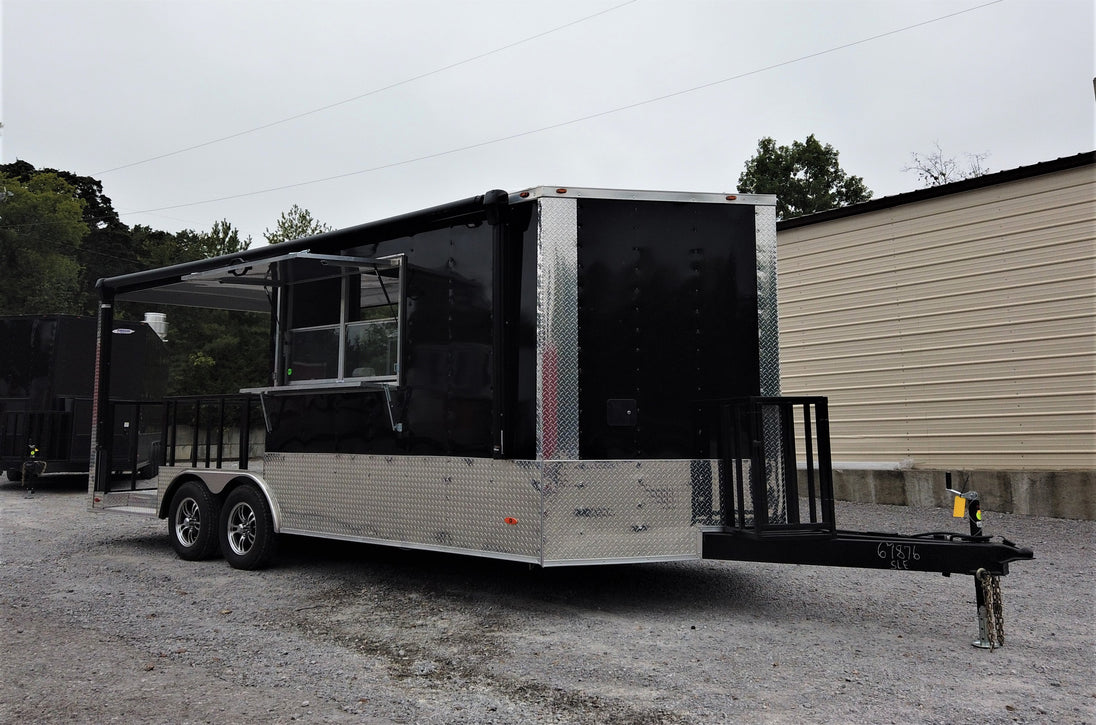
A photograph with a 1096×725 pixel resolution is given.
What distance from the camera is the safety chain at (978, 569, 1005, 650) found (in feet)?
15.0

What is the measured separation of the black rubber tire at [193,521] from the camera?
7.21 meters

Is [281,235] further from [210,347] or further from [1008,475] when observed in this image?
[1008,475]

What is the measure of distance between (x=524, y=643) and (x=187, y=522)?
433cm

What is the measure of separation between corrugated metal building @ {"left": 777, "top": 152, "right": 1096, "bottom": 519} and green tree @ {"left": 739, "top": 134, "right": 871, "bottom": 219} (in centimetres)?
2296

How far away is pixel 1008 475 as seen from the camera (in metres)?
9.49

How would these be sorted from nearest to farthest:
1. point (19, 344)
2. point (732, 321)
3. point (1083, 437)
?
point (732, 321)
point (1083, 437)
point (19, 344)

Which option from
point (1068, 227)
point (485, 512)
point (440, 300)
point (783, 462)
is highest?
point (1068, 227)

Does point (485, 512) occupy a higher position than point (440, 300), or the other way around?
point (440, 300)

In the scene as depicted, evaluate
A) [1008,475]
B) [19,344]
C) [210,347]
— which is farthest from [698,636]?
[19,344]

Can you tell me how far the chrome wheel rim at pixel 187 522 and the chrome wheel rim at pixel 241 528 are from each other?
0.56 metres

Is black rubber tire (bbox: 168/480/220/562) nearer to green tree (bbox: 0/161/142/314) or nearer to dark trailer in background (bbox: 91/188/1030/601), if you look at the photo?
dark trailer in background (bbox: 91/188/1030/601)

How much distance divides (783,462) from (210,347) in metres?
8.72

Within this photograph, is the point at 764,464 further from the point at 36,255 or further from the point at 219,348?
the point at 36,255

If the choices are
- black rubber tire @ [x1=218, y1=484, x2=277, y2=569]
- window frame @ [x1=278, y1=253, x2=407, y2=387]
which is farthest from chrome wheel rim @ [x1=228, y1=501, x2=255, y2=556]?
window frame @ [x1=278, y1=253, x2=407, y2=387]
